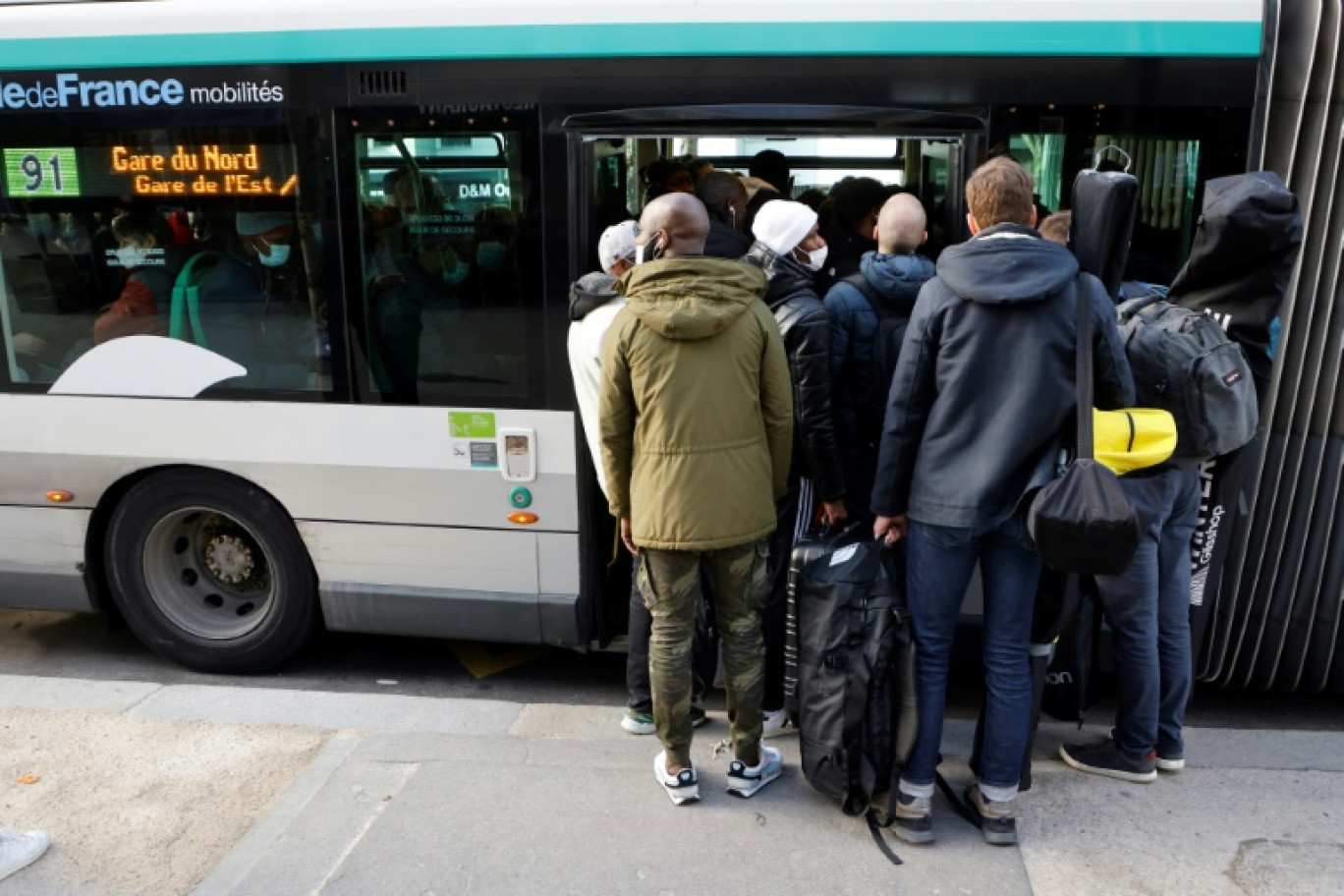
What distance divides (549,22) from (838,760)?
2.67m

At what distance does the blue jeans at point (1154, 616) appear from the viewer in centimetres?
398

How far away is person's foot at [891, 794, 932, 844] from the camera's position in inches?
149

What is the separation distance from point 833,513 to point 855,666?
1.83 feet

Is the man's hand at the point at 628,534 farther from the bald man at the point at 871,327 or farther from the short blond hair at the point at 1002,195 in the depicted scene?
the short blond hair at the point at 1002,195

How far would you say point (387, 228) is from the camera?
4824 millimetres

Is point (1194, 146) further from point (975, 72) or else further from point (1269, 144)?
point (975, 72)

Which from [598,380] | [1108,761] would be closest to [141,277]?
[598,380]

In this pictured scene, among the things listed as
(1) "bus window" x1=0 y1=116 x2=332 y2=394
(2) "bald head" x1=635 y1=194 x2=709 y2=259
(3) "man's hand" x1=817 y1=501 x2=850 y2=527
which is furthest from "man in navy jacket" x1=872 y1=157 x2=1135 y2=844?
(1) "bus window" x1=0 y1=116 x2=332 y2=394

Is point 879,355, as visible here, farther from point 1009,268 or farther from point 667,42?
point 667,42

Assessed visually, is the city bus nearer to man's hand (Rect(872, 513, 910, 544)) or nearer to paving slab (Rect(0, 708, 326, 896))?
paving slab (Rect(0, 708, 326, 896))

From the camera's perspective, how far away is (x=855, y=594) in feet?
12.4

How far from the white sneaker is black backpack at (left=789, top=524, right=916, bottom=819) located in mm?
2335

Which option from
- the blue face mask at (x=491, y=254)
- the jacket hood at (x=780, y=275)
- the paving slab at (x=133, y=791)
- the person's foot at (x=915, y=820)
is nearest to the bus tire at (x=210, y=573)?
the paving slab at (x=133, y=791)

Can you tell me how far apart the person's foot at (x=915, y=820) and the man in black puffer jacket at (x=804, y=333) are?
0.91 m
